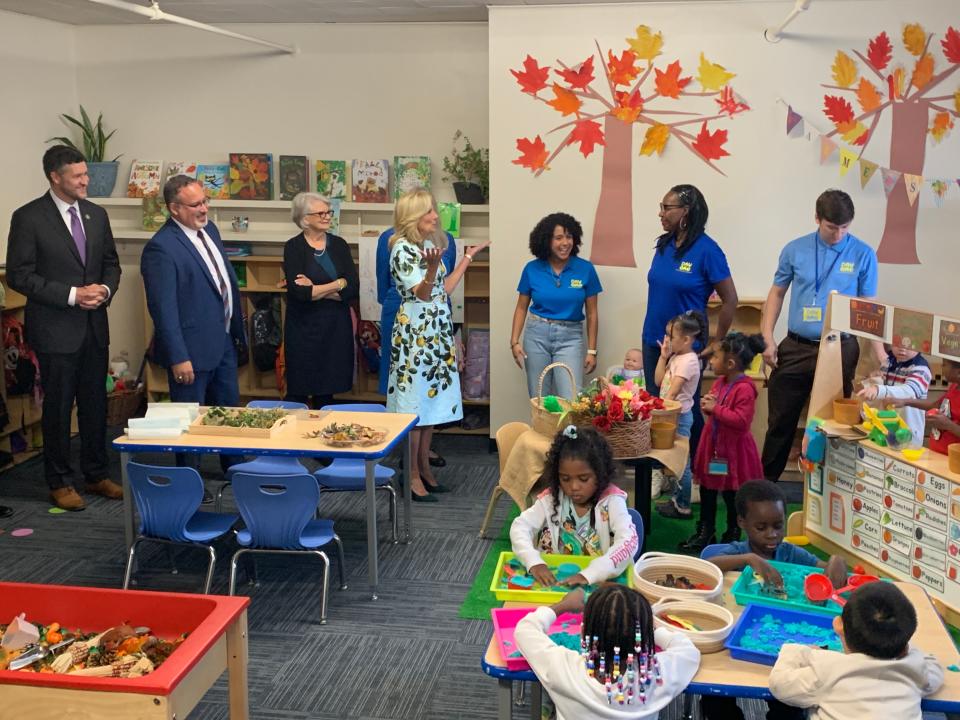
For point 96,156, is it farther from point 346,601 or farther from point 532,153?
point 346,601

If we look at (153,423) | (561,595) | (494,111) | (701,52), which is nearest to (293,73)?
(494,111)

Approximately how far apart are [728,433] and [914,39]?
10.1 ft

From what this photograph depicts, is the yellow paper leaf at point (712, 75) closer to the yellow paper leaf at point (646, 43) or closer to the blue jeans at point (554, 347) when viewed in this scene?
the yellow paper leaf at point (646, 43)

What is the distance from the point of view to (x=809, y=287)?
5559 mm

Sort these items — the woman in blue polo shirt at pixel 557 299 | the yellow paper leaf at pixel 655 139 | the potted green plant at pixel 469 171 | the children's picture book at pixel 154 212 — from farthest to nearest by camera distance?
the children's picture book at pixel 154 212 → the potted green plant at pixel 469 171 → the yellow paper leaf at pixel 655 139 → the woman in blue polo shirt at pixel 557 299

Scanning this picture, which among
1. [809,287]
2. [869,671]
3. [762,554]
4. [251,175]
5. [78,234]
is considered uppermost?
[251,175]

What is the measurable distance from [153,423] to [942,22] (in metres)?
5.14

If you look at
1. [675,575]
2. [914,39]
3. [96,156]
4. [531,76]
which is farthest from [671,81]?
[96,156]

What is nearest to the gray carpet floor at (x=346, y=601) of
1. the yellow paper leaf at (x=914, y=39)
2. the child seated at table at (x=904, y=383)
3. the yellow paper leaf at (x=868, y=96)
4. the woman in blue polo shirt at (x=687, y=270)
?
the woman in blue polo shirt at (x=687, y=270)

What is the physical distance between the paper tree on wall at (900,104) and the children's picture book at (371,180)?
10.1 ft

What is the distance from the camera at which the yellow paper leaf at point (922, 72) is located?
6316 mm

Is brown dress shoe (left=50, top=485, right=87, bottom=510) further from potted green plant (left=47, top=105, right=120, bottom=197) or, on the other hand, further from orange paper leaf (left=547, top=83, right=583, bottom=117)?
orange paper leaf (left=547, top=83, right=583, bottom=117)

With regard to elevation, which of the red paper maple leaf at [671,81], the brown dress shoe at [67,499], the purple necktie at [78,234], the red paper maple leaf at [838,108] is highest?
the red paper maple leaf at [671,81]

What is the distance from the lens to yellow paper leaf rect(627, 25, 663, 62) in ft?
21.3
